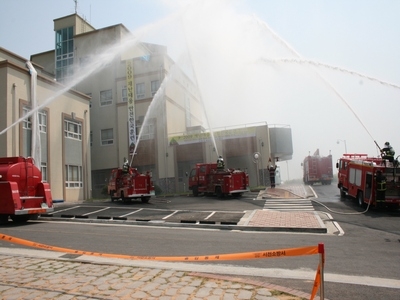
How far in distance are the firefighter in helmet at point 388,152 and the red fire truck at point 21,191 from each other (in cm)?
1511

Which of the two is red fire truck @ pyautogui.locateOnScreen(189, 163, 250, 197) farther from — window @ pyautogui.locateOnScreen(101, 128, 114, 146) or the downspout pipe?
window @ pyautogui.locateOnScreen(101, 128, 114, 146)

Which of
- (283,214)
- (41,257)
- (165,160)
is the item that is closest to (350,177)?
(283,214)

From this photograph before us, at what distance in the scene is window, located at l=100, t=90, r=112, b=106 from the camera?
3622 cm

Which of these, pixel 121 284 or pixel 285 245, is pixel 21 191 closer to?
pixel 121 284

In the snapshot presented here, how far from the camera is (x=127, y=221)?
512 inches

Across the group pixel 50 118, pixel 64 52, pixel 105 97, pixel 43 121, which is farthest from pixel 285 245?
pixel 64 52

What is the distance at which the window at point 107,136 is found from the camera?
A: 119ft

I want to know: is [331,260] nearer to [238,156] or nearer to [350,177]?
[350,177]

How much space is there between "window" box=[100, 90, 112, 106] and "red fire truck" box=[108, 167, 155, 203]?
647 inches

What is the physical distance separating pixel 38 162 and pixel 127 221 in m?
13.1

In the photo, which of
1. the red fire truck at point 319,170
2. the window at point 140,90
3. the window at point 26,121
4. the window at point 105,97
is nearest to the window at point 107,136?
the window at point 105,97

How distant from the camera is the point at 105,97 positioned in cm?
3647

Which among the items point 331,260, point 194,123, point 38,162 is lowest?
point 331,260

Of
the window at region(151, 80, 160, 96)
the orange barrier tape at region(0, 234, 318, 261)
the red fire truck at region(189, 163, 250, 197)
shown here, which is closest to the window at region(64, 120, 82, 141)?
the window at region(151, 80, 160, 96)
